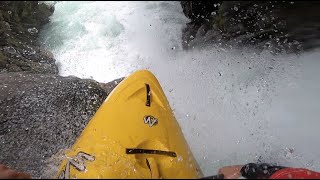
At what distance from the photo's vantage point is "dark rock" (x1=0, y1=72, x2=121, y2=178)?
325 centimetres

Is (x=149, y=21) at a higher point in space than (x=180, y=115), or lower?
lower

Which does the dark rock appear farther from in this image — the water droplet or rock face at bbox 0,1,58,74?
the water droplet

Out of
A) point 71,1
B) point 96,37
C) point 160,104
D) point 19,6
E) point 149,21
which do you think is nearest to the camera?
point 160,104

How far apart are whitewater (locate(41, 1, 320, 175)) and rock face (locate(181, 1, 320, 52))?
0.22 metres

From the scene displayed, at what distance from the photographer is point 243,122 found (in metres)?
4.09

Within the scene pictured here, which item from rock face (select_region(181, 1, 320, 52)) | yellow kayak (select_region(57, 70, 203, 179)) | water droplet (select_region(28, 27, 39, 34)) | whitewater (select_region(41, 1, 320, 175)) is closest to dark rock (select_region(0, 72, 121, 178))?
yellow kayak (select_region(57, 70, 203, 179))

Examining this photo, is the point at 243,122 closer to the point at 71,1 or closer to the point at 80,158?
the point at 80,158

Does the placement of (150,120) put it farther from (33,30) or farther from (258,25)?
(33,30)

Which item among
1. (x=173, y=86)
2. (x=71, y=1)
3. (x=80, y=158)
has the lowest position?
(x=71, y=1)

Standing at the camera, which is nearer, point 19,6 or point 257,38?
point 257,38

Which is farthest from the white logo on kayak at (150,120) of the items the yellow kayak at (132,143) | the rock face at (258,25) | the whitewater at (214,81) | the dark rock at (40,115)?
the rock face at (258,25)

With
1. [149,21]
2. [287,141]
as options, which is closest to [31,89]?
[287,141]

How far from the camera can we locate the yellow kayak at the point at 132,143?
92.6 inches

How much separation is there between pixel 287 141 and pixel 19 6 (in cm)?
575
